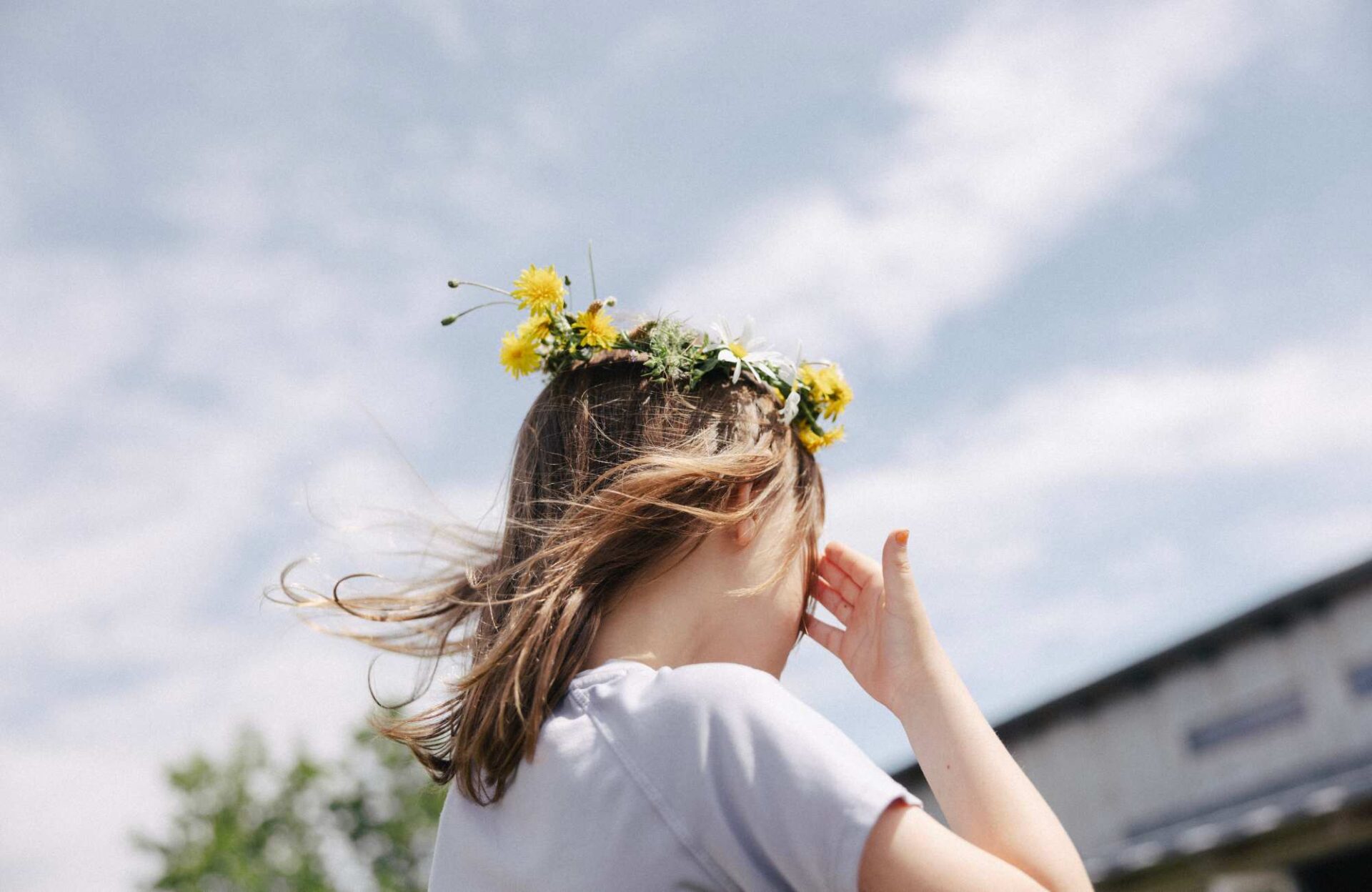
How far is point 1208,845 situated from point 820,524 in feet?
24.8

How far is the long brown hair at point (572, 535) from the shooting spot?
5.46 ft

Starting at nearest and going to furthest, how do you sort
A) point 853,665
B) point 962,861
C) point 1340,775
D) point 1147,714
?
point 962,861 < point 853,665 < point 1340,775 < point 1147,714

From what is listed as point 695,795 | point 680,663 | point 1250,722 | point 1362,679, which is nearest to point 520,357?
point 680,663

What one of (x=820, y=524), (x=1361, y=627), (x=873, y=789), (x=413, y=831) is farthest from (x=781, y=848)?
(x=413, y=831)

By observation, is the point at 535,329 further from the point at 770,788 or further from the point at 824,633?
the point at 770,788

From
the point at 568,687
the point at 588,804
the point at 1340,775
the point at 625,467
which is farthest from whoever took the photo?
the point at 1340,775

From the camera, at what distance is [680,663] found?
1.76m

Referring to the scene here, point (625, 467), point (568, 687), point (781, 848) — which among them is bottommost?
point (781, 848)

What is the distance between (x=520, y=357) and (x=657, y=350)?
287 mm

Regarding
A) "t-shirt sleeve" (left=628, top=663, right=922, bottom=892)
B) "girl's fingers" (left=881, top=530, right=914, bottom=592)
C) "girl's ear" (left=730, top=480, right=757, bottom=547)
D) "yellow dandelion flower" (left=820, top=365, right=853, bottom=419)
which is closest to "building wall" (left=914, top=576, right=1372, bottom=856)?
"yellow dandelion flower" (left=820, top=365, right=853, bottom=419)

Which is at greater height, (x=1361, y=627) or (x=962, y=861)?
(x=1361, y=627)

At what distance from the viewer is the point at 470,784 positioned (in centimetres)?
166

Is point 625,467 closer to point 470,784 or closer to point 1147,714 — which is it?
point 470,784

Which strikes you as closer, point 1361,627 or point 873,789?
point 873,789
